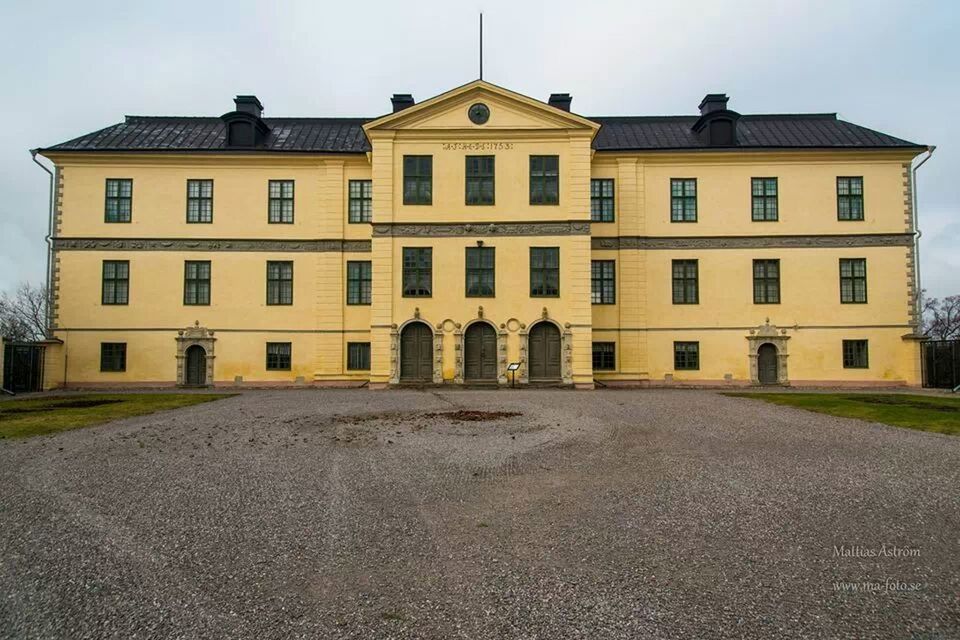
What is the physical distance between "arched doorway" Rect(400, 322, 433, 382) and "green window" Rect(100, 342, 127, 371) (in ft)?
42.8

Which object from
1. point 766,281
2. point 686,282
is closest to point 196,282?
point 686,282

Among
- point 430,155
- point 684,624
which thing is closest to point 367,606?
point 684,624

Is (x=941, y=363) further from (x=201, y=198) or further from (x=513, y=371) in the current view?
(x=201, y=198)

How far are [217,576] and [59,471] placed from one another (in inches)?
214

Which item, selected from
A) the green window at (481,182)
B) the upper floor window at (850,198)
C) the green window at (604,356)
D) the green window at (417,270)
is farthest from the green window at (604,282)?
the upper floor window at (850,198)

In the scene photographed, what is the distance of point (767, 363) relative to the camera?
26797 millimetres

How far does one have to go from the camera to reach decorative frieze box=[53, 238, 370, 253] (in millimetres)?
26875

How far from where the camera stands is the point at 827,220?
27062mm

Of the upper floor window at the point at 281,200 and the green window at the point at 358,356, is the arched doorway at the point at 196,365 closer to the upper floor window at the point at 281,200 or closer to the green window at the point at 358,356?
the green window at the point at 358,356

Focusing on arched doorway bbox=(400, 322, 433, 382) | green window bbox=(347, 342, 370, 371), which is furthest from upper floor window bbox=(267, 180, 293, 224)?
arched doorway bbox=(400, 322, 433, 382)

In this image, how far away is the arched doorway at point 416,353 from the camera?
980 inches

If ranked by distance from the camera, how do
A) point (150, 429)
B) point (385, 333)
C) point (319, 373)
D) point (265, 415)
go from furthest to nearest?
point (319, 373) < point (385, 333) < point (265, 415) < point (150, 429)

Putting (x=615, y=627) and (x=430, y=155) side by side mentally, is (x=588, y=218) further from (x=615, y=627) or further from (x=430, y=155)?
(x=615, y=627)

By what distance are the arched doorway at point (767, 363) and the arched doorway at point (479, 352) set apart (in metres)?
12.5
